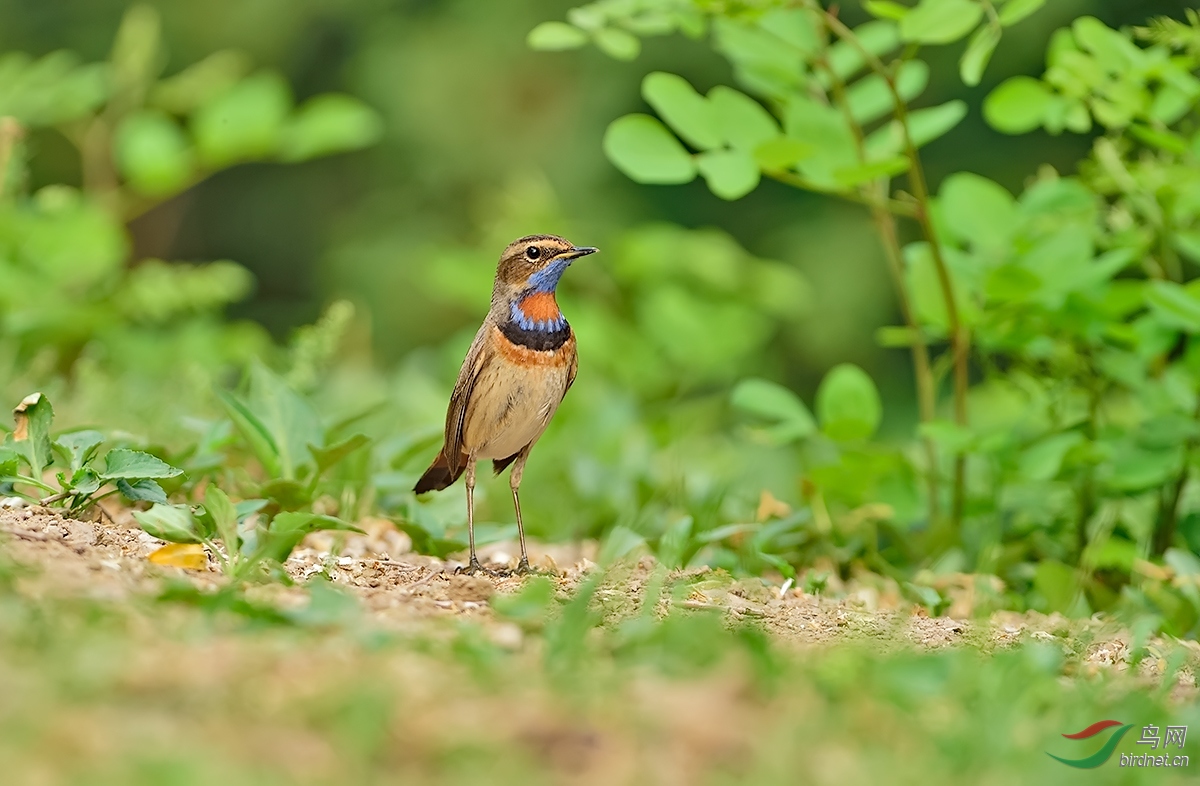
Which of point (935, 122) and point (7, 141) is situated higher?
point (7, 141)

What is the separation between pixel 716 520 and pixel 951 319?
1011mm

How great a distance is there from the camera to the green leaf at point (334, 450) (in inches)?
142

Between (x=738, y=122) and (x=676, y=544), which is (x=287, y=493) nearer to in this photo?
(x=676, y=544)

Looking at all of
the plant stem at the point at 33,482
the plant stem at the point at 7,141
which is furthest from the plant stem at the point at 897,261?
the plant stem at the point at 7,141

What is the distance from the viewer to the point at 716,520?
4.46 meters

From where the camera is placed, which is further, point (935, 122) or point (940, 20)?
point (935, 122)

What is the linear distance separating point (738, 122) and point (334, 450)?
157 centimetres

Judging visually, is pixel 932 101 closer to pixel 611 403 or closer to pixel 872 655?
pixel 611 403

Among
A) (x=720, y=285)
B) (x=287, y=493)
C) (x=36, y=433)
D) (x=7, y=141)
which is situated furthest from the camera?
(x=720, y=285)

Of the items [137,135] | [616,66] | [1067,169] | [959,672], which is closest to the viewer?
[959,672]

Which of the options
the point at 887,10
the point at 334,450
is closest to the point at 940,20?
the point at 887,10

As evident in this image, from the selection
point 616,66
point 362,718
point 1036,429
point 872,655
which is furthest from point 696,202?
point 362,718

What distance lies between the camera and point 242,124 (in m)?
6.15

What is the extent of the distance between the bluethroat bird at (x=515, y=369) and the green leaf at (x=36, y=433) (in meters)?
1.03
